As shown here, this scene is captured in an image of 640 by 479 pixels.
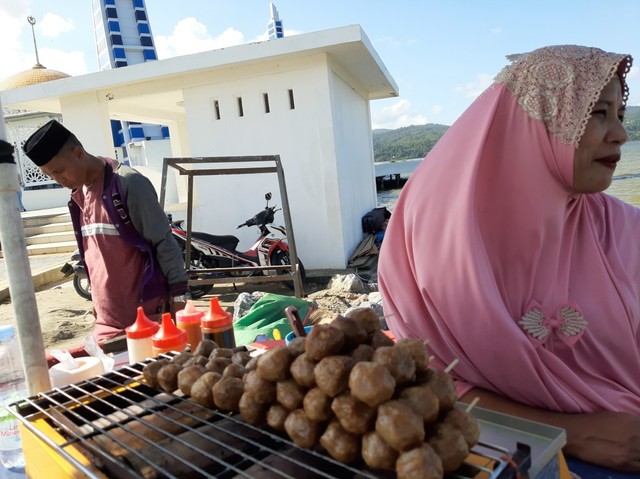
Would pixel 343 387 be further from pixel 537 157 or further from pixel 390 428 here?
pixel 537 157

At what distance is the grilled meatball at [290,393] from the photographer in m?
0.95

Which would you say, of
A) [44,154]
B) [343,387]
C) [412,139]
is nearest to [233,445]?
[343,387]

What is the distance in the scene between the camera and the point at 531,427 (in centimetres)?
91

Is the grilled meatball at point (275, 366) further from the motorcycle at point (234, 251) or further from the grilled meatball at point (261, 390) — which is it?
the motorcycle at point (234, 251)

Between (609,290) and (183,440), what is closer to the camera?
(183,440)

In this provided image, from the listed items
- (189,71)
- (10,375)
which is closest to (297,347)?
(10,375)

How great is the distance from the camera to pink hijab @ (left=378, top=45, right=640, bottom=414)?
150 cm

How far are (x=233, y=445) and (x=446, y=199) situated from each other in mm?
1052

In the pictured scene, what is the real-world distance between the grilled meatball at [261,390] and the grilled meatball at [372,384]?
0.22m

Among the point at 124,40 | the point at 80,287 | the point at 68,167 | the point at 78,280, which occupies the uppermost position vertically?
the point at 124,40

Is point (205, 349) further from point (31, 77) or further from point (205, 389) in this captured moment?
point (31, 77)

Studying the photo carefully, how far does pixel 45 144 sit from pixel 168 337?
159cm

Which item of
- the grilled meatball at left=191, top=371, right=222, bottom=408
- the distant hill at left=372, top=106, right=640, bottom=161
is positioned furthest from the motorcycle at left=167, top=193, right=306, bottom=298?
the distant hill at left=372, top=106, right=640, bottom=161

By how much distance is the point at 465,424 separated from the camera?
0.82 metres
